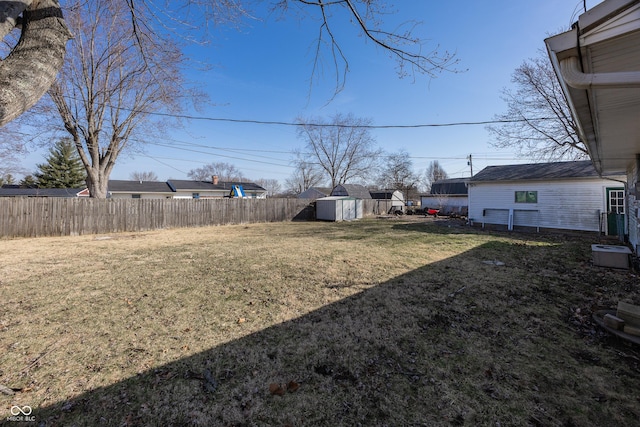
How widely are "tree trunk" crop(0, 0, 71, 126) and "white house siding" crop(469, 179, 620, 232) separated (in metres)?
15.3

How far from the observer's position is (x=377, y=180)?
39375mm

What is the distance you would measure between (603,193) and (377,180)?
29.6 metres

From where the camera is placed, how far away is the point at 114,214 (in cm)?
1191

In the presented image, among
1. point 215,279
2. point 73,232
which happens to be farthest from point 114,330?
point 73,232

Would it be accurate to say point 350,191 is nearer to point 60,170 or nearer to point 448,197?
point 448,197

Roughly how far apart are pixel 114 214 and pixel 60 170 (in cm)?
2626

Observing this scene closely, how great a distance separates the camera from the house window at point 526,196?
11.8 meters

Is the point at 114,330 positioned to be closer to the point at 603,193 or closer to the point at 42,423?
the point at 42,423

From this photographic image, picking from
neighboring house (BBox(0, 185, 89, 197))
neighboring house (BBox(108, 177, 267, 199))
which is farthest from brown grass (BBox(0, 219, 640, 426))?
neighboring house (BBox(0, 185, 89, 197))

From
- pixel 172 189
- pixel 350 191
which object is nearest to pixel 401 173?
pixel 350 191

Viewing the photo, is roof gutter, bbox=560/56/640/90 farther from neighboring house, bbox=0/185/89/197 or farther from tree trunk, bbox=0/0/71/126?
neighboring house, bbox=0/185/89/197

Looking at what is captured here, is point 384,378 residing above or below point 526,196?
below

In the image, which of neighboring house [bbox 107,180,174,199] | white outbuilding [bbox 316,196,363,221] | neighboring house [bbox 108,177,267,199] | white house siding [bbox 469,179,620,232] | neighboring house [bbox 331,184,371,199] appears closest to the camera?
white house siding [bbox 469,179,620,232]

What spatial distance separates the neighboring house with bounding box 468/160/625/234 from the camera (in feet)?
33.3
